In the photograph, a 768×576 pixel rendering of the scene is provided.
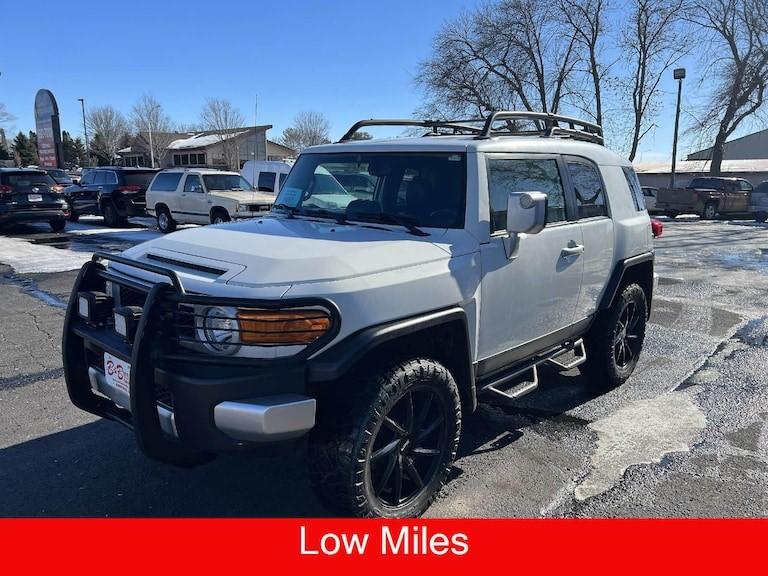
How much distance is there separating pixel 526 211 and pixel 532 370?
125cm

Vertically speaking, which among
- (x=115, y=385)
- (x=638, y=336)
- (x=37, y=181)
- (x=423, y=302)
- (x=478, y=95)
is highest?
(x=478, y=95)

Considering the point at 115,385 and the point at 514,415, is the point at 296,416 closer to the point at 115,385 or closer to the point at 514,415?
the point at 115,385

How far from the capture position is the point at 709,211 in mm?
23938

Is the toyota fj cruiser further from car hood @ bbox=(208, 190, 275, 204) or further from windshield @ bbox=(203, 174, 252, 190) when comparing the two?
windshield @ bbox=(203, 174, 252, 190)

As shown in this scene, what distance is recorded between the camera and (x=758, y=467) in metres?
3.60

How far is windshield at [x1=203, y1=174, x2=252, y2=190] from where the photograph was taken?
1527cm

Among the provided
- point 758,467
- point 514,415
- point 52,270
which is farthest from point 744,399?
point 52,270

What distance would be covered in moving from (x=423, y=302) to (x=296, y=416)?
0.82m

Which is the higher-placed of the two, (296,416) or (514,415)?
(296,416)

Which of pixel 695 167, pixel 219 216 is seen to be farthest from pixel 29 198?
pixel 695 167

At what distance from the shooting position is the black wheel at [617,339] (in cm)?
463
